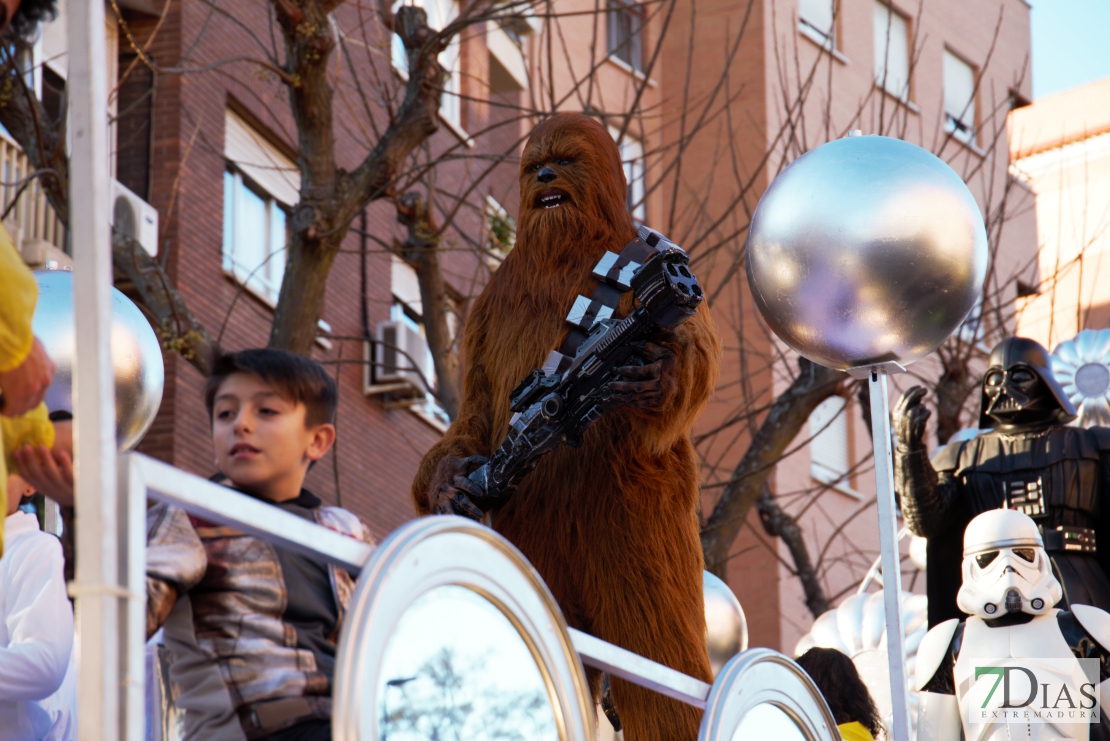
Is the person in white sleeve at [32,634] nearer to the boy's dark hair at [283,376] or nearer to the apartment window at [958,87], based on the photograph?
the boy's dark hair at [283,376]

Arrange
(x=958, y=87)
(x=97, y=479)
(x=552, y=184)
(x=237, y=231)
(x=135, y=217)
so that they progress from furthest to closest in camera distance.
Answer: (x=958, y=87), (x=237, y=231), (x=135, y=217), (x=552, y=184), (x=97, y=479)

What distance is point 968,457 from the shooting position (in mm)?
5719

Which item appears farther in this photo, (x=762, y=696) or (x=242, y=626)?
(x=762, y=696)

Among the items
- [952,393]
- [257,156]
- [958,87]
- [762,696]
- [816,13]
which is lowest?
[762,696]

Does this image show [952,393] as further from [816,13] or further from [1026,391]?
[816,13]

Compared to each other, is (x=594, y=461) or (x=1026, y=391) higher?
(x=1026, y=391)

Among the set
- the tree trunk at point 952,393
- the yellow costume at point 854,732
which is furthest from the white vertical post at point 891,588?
the tree trunk at point 952,393

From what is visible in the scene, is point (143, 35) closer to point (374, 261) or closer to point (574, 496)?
point (374, 261)

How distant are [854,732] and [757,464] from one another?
4.34m

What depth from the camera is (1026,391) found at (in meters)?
5.67

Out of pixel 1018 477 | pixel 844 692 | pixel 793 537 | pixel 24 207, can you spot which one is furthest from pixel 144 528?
pixel 24 207

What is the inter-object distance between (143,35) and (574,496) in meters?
8.55

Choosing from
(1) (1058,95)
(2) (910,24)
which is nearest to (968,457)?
(2) (910,24)

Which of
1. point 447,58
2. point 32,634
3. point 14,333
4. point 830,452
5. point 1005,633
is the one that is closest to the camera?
point 14,333
